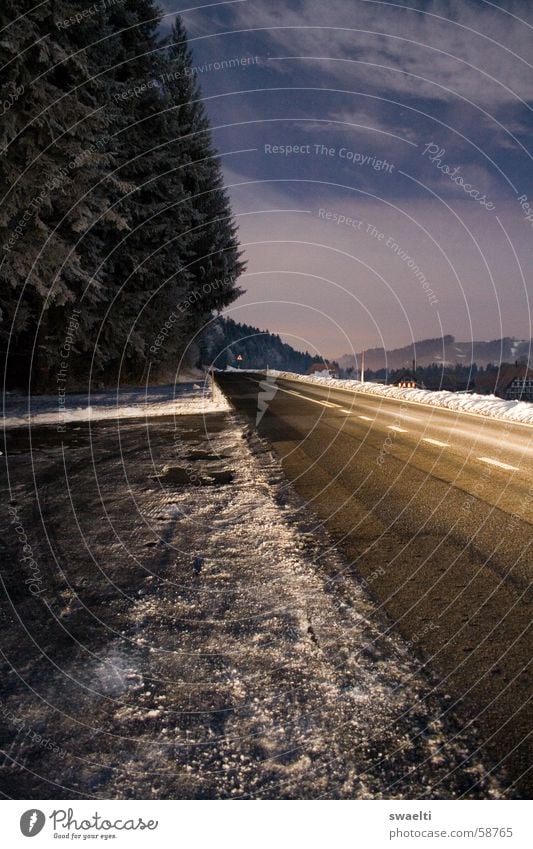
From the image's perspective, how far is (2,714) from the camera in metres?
2.29

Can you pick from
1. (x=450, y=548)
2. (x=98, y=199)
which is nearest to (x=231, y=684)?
(x=450, y=548)

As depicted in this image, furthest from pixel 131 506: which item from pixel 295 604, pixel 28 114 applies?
pixel 28 114

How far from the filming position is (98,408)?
1611 centimetres

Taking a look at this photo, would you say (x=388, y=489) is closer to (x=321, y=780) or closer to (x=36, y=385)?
(x=321, y=780)

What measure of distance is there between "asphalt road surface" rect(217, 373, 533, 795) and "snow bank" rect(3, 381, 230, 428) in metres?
7.20

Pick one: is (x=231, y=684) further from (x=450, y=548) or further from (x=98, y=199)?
(x=98, y=199)

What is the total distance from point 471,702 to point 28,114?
13753mm

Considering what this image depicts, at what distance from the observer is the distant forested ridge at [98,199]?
1105 cm
